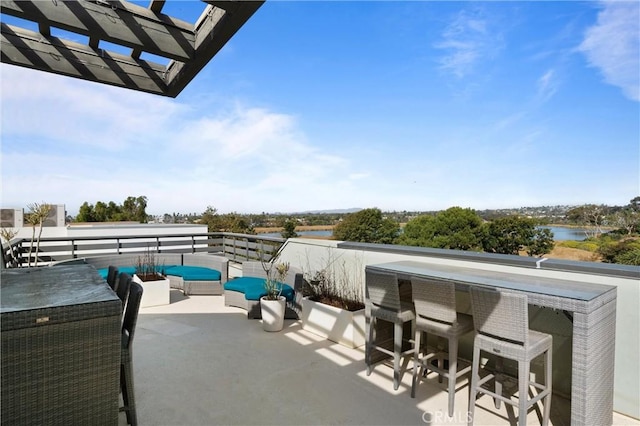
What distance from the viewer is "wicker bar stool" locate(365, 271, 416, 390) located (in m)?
2.95

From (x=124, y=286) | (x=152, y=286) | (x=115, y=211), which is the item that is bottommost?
(x=152, y=286)

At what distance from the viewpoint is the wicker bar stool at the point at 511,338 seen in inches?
85.7

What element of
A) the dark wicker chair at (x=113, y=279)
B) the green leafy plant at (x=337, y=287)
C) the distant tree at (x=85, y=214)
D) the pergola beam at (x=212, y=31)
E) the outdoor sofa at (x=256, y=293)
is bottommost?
the outdoor sofa at (x=256, y=293)

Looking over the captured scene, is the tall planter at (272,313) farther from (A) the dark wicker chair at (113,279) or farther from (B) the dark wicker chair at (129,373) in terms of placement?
(B) the dark wicker chair at (129,373)

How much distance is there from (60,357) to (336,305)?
2.86 metres

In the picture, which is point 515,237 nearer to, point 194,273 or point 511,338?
point 194,273

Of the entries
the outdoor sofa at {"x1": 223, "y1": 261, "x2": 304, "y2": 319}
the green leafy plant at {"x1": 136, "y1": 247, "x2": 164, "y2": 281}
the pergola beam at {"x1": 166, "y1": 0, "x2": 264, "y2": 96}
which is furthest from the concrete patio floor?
the pergola beam at {"x1": 166, "y1": 0, "x2": 264, "y2": 96}

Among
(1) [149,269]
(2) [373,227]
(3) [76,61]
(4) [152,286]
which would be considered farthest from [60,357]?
(2) [373,227]

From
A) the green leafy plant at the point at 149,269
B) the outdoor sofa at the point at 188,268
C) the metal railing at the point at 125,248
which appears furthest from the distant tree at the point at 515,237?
the green leafy plant at the point at 149,269

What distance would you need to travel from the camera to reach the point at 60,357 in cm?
Answer: 171

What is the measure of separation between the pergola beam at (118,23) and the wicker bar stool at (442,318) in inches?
94.6

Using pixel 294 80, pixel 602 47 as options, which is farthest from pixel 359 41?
pixel 602 47

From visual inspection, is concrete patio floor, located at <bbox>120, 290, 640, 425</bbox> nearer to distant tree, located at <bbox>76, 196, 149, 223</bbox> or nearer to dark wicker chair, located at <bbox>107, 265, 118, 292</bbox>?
dark wicker chair, located at <bbox>107, 265, 118, 292</bbox>

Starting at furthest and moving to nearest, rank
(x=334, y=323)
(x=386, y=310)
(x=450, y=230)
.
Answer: (x=450, y=230)
(x=334, y=323)
(x=386, y=310)
